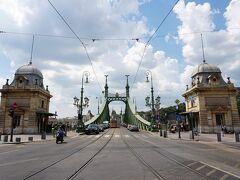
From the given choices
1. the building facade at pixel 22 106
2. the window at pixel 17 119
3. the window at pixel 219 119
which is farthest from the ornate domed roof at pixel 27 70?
the window at pixel 219 119

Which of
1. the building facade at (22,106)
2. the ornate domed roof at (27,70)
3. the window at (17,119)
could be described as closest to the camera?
the building facade at (22,106)

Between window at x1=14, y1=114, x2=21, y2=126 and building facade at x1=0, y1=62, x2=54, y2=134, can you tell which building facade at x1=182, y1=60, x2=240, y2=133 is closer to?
building facade at x1=0, y1=62, x2=54, y2=134

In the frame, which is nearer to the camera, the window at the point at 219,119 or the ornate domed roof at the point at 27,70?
the window at the point at 219,119

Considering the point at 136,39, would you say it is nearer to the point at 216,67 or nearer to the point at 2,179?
the point at 2,179

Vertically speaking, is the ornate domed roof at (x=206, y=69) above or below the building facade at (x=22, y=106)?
above

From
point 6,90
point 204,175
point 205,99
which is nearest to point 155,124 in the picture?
point 205,99

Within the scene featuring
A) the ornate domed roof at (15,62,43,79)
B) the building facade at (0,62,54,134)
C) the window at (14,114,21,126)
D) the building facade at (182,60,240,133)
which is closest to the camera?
the building facade at (182,60,240,133)

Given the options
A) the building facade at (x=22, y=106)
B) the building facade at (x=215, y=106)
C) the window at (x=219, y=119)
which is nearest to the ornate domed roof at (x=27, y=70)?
the building facade at (x=22, y=106)

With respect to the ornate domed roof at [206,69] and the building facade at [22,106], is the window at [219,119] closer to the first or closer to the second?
the ornate domed roof at [206,69]

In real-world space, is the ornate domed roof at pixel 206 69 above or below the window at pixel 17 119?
above

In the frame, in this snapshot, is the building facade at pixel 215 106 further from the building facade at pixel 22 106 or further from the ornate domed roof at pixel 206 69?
the building facade at pixel 22 106

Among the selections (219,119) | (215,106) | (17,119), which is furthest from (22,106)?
(219,119)

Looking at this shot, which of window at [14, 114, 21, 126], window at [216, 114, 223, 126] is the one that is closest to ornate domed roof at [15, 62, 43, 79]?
window at [14, 114, 21, 126]

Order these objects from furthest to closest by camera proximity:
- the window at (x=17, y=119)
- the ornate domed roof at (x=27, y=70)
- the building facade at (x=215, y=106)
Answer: the ornate domed roof at (x=27, y=70) → the window at (x=17, y=119) → the building facade at (x=215, y=106)
